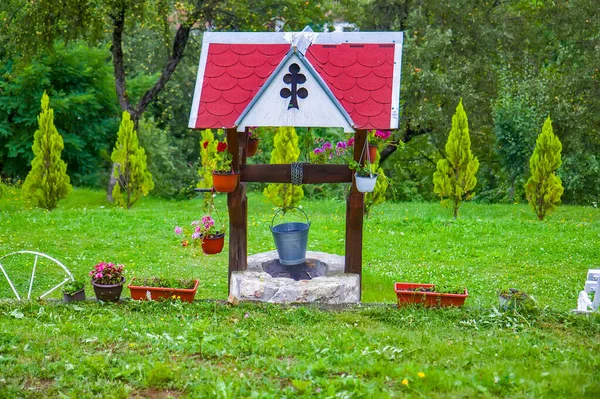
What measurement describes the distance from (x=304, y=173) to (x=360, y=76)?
120 cm

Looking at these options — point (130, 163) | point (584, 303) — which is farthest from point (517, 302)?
point (130, 163)

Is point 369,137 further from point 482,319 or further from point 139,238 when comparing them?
point 139,238

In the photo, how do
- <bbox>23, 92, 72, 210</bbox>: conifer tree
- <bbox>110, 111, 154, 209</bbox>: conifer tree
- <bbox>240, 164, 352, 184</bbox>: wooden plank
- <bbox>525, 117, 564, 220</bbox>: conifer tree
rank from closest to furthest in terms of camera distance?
Result: <bbox>240, 164, 352, 184</bbox>: wooden plank
<bbox>525, 117, 564, 220</bbox>: conifer tree
<bbox>23, 92, 72, 210</bbox>: conifer tree
<bbox>110, 111, 154, 209</bbox>: conifer tree

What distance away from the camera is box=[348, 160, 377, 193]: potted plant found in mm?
7453

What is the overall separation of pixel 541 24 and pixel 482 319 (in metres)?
15.2

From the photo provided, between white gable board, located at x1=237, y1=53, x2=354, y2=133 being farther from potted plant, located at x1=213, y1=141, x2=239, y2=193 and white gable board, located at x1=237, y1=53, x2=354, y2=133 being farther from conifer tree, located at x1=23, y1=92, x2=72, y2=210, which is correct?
conifer tree, located at x1=23, y1=92, x2=72, y2=210

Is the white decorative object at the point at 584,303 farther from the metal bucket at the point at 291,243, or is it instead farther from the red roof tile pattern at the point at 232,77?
the red roof tile pattern at the point at 232,77

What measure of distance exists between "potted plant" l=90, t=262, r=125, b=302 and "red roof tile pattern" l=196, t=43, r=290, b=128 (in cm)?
172

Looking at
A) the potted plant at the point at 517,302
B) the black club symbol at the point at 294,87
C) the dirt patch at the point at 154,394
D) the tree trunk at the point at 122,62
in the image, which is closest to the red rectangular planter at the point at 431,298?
the potted plant at the point at 517,302

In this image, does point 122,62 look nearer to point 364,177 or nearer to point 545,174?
point 545,174

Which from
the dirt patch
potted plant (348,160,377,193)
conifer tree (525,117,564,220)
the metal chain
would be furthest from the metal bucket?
conifer tree (525,117,564,220)

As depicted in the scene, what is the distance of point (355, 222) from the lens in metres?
8.03

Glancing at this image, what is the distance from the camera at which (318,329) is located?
6.52m

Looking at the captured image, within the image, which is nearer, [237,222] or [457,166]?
[237,222]
